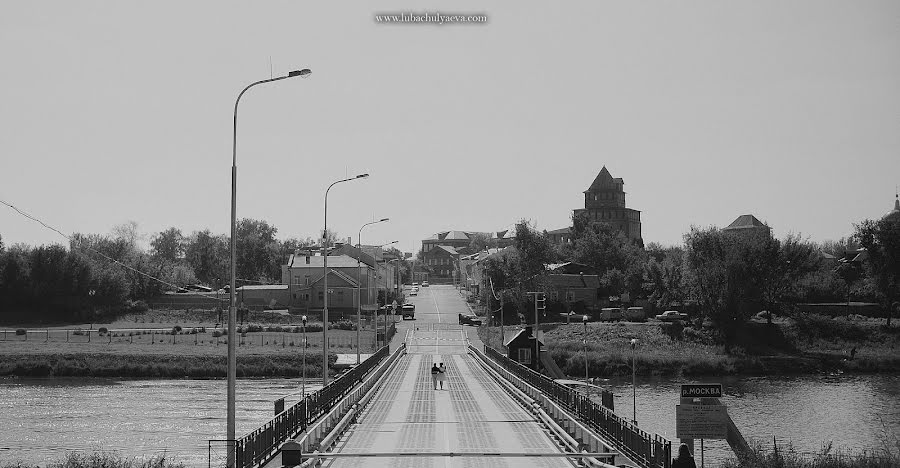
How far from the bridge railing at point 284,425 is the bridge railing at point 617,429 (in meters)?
9.50

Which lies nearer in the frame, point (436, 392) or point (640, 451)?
point (640, 451)

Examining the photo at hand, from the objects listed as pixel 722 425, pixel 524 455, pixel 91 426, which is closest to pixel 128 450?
pixel 91 426

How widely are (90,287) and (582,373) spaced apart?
66.0 metres

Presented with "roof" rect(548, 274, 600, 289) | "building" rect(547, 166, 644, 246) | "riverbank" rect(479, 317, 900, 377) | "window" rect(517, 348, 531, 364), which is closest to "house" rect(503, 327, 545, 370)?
"window" rect(517, 348, 531, 364)

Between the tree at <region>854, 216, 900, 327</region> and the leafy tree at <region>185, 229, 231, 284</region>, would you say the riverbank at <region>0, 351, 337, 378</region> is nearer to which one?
the tree at <region>854, 216, 900, 327</region>

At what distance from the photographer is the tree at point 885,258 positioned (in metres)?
103

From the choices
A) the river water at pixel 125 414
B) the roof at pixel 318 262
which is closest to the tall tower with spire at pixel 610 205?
the roof at pixel 318 262

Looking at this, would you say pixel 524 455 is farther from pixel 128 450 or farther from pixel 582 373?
pixel 582 373

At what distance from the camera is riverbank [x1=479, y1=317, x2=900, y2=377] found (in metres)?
86.1

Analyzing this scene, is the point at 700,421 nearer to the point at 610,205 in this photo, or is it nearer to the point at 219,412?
the point at 219,412

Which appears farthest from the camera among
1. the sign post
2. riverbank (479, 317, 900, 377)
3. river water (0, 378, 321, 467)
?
riverbank (479, 317, 900, 377)

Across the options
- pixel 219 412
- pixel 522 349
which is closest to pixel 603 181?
pixel 522 349

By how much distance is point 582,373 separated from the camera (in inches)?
3337

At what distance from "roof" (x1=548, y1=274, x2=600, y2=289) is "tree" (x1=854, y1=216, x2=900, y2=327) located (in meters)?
35.3
